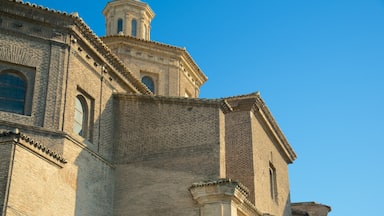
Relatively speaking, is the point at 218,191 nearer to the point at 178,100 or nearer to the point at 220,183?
the point at 220,183

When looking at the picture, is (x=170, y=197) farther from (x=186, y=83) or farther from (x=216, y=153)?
(x=186, y=83)

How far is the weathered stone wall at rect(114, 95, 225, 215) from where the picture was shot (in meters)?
15.1

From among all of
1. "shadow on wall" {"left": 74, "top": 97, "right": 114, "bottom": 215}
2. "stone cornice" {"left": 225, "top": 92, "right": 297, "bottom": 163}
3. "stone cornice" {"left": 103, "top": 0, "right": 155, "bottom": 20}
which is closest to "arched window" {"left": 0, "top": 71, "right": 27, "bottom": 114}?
"shadow on wall" {"left": 74, "top": 97, "right": 114, "bottom": 215}

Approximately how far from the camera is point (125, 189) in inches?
612

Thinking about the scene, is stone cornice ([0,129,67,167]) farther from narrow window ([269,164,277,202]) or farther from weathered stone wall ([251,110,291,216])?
narrow window ([269,164,277,202])

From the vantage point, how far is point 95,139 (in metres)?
15.3

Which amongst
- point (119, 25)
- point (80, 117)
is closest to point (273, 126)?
point (80, 117)

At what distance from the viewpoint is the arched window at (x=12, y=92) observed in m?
14.0

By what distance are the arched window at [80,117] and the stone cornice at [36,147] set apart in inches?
59.7

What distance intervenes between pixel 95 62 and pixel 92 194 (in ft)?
11.6

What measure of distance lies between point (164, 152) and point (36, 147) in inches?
161

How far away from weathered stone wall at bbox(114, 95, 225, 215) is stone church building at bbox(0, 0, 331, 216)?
3 cm

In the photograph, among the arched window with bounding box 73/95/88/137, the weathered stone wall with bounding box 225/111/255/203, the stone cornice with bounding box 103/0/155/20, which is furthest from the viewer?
the stone cornice with bounding box 103/0/155/20

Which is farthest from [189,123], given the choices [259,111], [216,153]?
[259,111]
